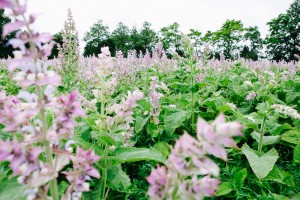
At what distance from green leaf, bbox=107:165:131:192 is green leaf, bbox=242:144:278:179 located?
1.16m

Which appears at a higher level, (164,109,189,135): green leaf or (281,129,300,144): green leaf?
(164,109,189,135): green leaf

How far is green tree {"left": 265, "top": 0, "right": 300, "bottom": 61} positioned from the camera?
63344mm

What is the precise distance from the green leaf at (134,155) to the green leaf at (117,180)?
154mm

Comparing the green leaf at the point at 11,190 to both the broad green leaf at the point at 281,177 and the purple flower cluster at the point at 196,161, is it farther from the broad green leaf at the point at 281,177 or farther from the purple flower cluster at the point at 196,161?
the broad green leaf at the point at 281,177

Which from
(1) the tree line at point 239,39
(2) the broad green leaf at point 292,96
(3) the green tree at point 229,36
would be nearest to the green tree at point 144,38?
(1) the tree line at point 239,39

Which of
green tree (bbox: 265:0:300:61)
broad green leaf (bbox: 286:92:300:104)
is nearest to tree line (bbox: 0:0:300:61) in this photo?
green tree (bbox: 265:0:300:61)

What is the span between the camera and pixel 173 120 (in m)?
3.33

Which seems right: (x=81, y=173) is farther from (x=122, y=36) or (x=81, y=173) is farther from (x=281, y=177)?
(x=122, y=36)

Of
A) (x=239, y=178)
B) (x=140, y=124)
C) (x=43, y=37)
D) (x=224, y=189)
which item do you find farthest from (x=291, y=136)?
(x=43, y=37)

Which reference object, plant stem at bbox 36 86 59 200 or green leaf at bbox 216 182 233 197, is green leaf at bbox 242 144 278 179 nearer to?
green leaf at bbox 216 182 233 197

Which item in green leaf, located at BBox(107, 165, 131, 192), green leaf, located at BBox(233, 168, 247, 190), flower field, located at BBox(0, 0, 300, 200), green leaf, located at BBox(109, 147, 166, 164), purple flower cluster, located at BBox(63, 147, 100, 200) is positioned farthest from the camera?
green leaf, located at BBox(233, 168, 247, 190)

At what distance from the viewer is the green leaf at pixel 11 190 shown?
65.1 inches

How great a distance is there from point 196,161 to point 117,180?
1.38m

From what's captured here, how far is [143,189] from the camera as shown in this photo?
2371 mm
